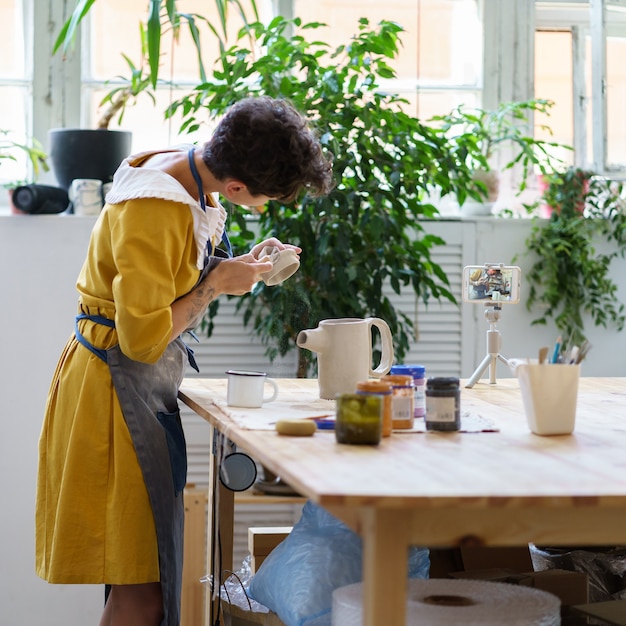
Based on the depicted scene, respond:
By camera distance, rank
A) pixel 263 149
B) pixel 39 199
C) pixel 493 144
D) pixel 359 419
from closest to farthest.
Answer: pixel 359 419, pixel 263 149, pixel 39 199, pixel 493 144

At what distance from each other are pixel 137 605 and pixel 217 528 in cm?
36

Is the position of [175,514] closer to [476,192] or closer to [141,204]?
[141,204]

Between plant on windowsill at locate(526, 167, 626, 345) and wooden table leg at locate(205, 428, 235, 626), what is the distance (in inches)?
76.0

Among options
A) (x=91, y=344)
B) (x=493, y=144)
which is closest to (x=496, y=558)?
(x=91, y=344)

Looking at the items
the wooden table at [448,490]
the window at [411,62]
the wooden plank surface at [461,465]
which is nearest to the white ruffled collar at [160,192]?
the wooden plank surface at [461,465]

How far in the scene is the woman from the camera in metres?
1.80

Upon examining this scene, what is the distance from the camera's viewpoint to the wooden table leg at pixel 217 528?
7.22ft

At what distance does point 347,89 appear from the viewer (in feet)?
10.9

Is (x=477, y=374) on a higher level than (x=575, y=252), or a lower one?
lower

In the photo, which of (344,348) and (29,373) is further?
(29,373)

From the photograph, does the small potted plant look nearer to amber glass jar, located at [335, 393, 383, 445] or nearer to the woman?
the woman

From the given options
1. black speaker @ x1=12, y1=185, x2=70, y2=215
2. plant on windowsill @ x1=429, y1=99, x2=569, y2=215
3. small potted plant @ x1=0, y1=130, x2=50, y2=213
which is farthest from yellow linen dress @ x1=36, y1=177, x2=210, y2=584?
plant on windowsill @ x1=429, y1=99, x2=569, y2=215

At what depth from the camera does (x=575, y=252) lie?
375cm

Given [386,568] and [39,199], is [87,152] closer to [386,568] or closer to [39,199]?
[39,199]
